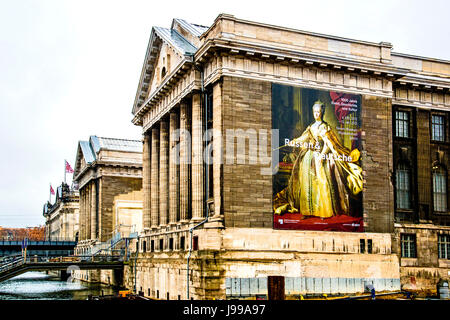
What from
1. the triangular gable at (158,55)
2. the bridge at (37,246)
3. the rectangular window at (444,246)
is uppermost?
the triangular gable at (158,55)

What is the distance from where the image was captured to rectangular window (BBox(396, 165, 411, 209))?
164 ft

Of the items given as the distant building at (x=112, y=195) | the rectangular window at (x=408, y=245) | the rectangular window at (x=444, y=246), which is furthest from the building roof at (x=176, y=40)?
the distant building at (x=112, y=195)

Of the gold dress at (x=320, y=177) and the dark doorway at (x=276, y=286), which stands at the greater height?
the gold dress at (x=320, y=177)

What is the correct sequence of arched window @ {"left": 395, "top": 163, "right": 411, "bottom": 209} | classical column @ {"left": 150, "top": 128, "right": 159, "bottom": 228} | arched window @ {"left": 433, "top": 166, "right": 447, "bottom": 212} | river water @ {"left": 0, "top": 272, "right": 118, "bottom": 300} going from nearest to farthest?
arched window @ {"left": 395, "top": 163, "right": 411, "bottom": 209}, arched window @ {"left": 433, "top": 166, "right": 447, "bottom": 212}, classical column @ {"left": 150, "top": 128, "right": 159, "bottom": 228}, river water @ {"left": 0, "top": 272, "right": 118, "bottom": 300}

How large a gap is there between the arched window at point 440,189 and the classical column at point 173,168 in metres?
21.3

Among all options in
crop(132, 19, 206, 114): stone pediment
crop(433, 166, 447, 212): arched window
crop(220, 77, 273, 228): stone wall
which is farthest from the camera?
crop(433, 166, 447, 212): arched window

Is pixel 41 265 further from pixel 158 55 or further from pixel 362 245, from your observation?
pixel 362 245

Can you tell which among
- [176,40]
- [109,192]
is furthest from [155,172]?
[109,192]

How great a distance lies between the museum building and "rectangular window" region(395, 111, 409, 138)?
0.38 feet

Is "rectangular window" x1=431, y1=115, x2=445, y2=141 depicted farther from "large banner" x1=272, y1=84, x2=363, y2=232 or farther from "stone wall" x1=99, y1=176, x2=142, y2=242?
"stone wall" x1=99, y1=176, x2=142, y2=242

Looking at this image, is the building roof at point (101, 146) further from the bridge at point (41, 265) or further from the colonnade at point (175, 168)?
the colonnade at point (175, 168)

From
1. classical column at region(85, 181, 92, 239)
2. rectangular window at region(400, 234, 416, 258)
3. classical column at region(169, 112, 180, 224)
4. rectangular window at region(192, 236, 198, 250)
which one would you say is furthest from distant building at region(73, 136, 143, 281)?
rectangular window at region(400, 234, 416, 258)

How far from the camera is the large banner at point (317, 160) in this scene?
4259cm
